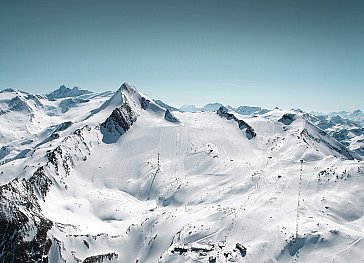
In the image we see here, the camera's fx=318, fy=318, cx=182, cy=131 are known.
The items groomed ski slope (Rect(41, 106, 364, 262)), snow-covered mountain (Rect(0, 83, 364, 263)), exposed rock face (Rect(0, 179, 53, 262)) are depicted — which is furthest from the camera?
groomed ski slope (Rect(41, 106, 364, 262))

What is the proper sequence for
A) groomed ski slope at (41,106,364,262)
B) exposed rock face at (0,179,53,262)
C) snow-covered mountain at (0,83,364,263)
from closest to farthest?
1. exposed rock face at (0,179,53,262)
2. snow-covered mountain at (0,83,364,263)
3. groomed ski slope at (41,106,364,262)

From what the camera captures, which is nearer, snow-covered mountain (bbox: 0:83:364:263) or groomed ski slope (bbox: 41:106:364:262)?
snow-covered mountain (bbox: 0:83:364:263)

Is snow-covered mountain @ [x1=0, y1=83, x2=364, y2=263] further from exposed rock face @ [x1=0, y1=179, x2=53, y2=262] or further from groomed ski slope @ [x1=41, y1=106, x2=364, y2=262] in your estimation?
groomed ski slope @ [x1=41, y1=106, x2=364, y2=262]

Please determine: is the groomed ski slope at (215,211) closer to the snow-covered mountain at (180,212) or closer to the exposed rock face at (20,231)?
the snow-covered mountain at (180,212)

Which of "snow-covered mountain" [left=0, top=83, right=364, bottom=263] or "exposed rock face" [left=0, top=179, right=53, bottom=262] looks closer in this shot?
"exposed rock face" [left=0, top=179, right=53, bottom=262]

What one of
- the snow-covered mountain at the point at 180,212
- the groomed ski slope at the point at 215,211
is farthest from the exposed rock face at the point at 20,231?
the groomed ski slope at the point at 215,211

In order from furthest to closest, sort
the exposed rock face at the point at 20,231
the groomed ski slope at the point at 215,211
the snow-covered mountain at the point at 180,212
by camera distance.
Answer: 1. the groomed ski slope at the point at 215,211
2. the snow-covered mountain at the point at 180,212
3. the exposed rock face at the point at 20,231

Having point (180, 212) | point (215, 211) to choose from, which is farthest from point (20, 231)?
point (215, 211)

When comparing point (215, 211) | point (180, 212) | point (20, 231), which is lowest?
point (180, 212)

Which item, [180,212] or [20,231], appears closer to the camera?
[20,231]

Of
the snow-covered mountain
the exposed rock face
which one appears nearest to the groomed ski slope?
the snow-covered mountain

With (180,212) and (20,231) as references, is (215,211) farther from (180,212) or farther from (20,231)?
(20,231)
